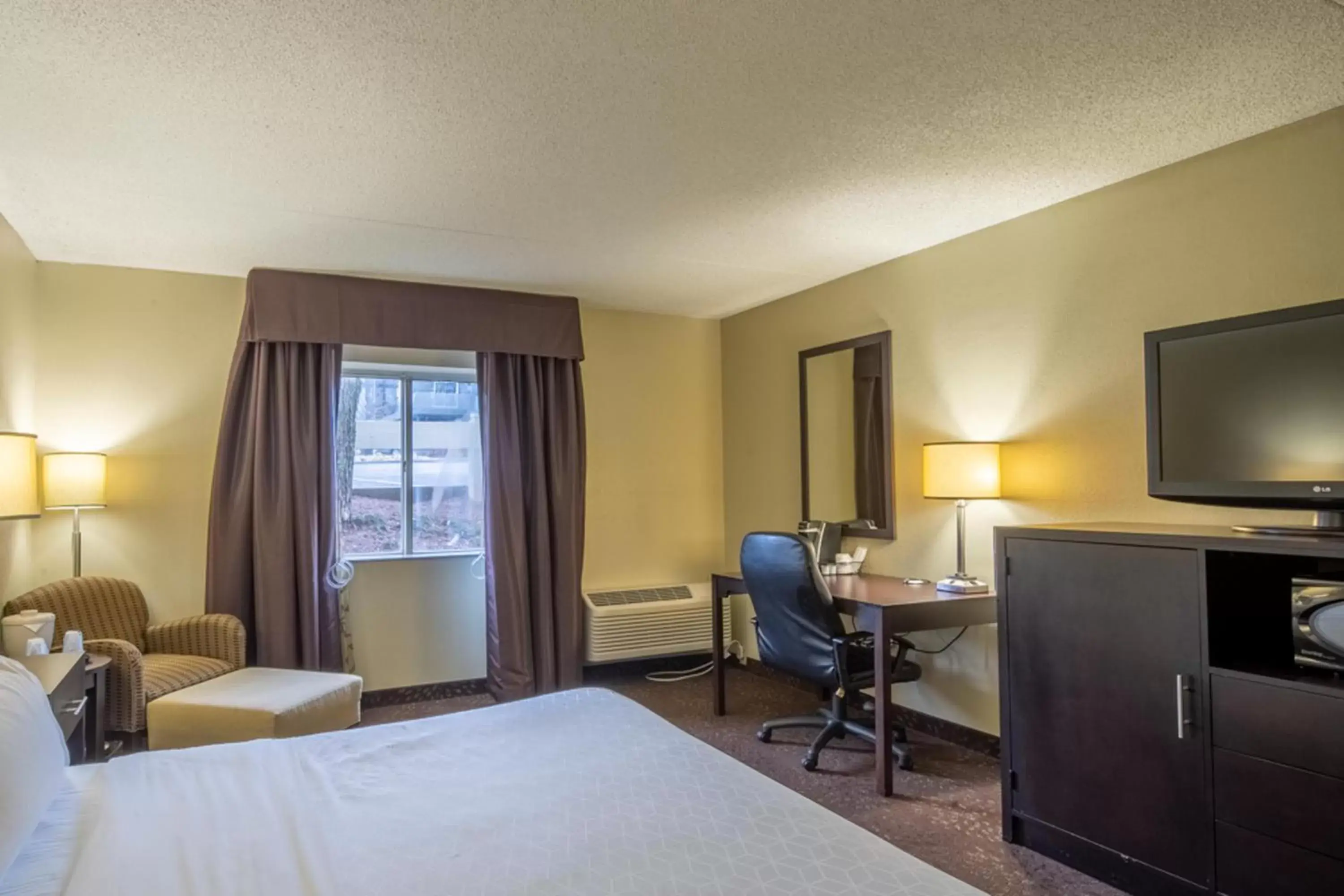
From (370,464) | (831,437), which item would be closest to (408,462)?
(370,464)

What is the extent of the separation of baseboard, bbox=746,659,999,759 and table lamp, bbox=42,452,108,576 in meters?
3.10

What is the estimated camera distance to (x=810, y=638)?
10.7ft

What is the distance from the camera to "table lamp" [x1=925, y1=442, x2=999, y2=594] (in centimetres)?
320

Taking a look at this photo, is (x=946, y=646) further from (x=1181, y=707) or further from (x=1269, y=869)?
(x=1269, y=869)

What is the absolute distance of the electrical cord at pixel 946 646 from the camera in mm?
3456

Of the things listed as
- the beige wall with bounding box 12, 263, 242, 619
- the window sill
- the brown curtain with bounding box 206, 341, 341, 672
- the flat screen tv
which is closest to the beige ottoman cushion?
the brown curtain with bounding box 206, 341, 341, 672

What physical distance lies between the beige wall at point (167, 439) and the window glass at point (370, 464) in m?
0.19

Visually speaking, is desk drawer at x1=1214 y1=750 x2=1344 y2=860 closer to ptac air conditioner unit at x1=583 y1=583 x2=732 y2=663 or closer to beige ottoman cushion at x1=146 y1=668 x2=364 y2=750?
ptac air conditioner unit at x1=583 y1=583 x2=732 y2=663

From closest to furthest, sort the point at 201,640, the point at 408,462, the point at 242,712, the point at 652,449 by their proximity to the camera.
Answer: the point at 242,712, the point at 201,640, the point at 408,462, the point at 652,449

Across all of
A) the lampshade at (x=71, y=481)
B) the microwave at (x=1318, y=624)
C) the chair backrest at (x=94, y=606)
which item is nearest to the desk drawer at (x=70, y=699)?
the chair backrest at (x=94, y=606)

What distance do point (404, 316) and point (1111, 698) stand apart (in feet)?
11.6

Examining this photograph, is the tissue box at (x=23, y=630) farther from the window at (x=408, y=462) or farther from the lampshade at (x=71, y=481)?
the window at (x=408, y=462)

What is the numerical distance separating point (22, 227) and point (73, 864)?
296 centimetres

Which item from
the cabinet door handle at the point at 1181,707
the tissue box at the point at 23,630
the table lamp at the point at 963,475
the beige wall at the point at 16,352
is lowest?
the cabinet door handle at the point at 1181,707
